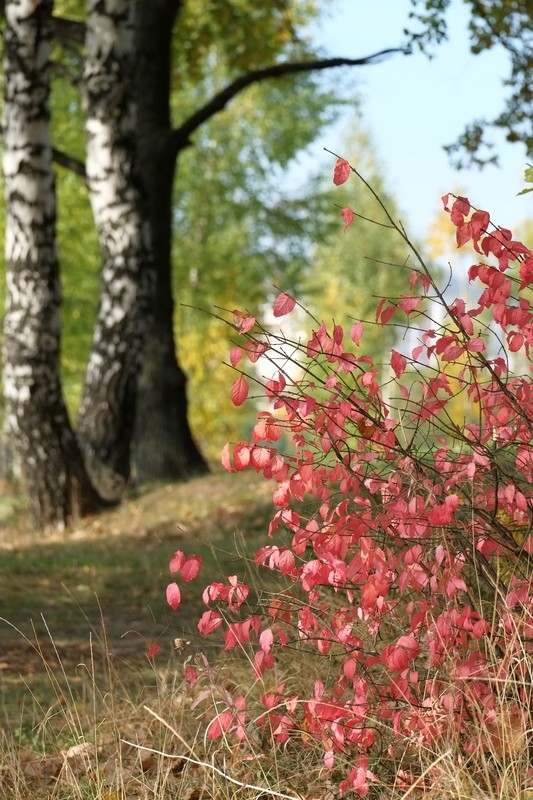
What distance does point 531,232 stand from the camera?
46.1 metres

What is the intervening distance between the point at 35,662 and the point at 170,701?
2.11 metres

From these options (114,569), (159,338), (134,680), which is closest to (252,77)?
(159,338)

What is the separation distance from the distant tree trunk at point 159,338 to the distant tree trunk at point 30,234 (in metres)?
2.32

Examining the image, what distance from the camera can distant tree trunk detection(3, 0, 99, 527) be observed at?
9.86 m

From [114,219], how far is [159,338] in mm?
1944

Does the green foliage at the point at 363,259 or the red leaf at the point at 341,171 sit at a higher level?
the green foliage at the point at 363,259

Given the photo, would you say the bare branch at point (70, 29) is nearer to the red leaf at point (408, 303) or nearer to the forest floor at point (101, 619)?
the forest floor at point (101, 619)

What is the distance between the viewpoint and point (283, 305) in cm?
304

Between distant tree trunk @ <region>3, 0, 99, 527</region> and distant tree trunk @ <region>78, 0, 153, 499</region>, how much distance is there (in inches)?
35.7

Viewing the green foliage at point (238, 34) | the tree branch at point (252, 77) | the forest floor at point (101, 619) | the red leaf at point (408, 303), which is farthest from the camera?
the green foliage at point (238, 34)

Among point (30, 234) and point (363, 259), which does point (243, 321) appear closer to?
point (30, 234)

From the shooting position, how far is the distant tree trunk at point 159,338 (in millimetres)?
12469

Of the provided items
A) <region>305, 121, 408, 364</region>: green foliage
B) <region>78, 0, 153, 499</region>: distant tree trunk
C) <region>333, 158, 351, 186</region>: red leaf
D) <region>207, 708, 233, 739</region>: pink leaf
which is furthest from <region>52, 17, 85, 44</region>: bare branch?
<region>305, 121, 408, 364</region>: green foliage

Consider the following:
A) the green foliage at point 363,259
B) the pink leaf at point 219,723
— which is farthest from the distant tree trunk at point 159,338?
the green foliage at point 363,259
